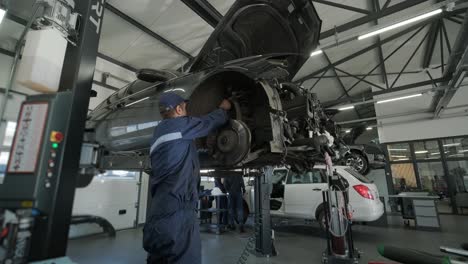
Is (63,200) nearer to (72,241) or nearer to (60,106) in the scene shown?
(72,241)

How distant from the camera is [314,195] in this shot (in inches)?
187

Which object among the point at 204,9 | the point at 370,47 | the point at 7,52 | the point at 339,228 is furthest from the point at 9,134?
the point at 370,47

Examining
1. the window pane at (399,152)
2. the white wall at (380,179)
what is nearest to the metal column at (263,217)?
the white wall at (380,179)

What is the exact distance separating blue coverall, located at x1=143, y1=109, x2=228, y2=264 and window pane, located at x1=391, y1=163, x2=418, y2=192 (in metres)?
10.2

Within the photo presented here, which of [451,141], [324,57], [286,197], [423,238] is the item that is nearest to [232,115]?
[286,197]

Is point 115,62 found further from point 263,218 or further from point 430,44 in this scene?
point 430,44

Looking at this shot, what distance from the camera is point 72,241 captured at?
80 cm

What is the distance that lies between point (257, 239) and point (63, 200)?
3.15 meters

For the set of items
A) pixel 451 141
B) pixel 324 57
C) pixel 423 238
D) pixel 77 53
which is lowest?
pixel 423 238

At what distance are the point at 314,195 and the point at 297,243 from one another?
1029 millimetres

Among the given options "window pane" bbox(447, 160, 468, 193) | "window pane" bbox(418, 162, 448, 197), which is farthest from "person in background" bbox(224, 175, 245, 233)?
"window pane" bbox(447, 160, 468, 193)

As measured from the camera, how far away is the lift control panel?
2.26 feet

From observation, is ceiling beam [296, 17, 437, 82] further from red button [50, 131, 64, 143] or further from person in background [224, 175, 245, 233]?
red button [50, 131, 64, 143]

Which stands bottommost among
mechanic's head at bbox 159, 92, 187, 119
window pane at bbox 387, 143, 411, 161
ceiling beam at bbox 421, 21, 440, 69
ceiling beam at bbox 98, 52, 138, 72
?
mechanic's head at bbox 159, 92, 187, 119
